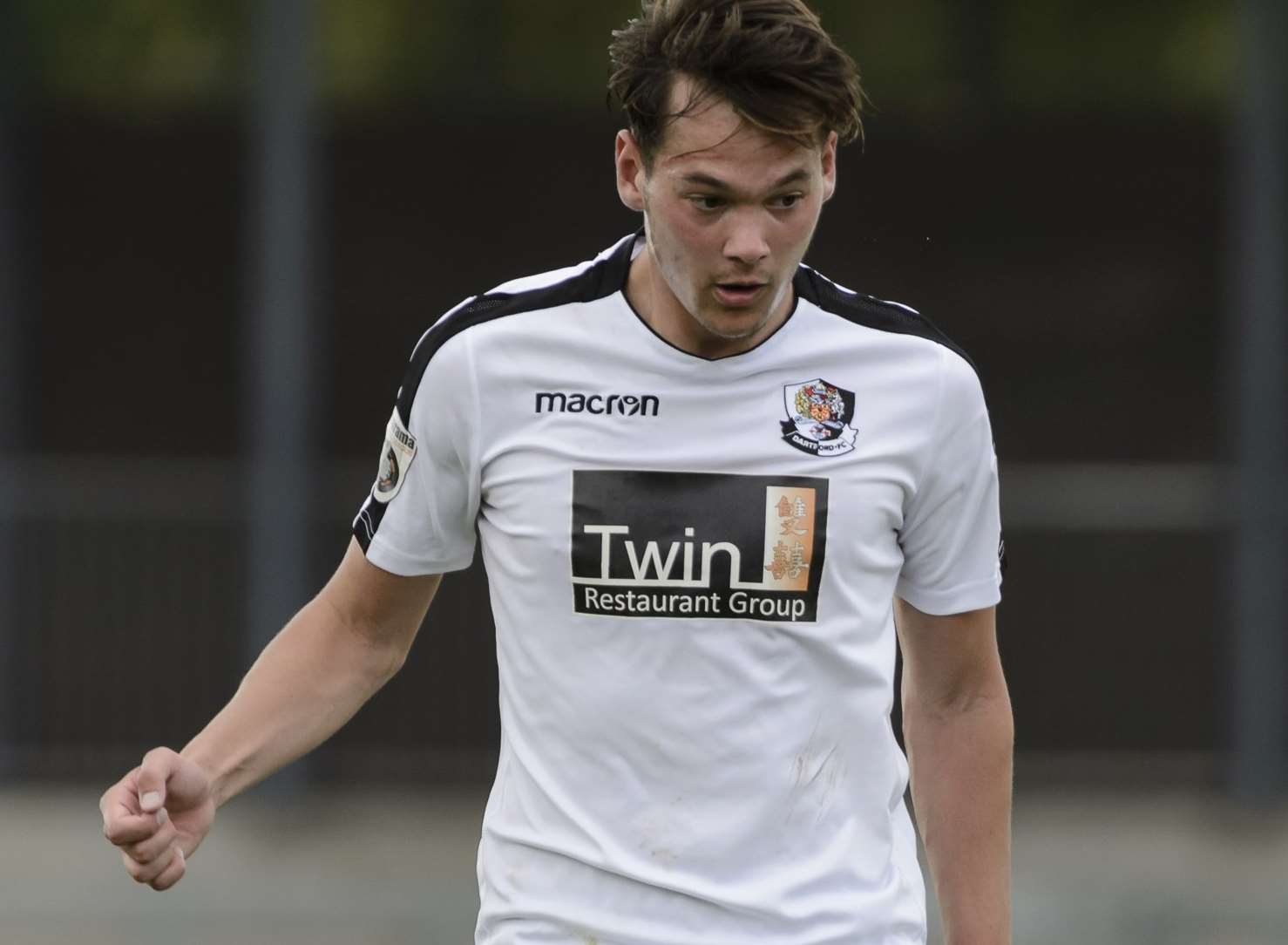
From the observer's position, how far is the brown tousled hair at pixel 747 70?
2738 mm

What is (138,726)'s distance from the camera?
934 cm

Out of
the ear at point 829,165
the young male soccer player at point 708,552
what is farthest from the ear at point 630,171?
the ear at point 829,165

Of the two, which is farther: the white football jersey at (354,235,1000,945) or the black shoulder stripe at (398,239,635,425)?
the black shoulder stripe at (398,239,635,425)

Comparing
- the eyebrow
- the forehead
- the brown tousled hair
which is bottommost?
the eyebrow

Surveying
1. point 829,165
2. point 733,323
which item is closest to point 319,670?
point 733,323

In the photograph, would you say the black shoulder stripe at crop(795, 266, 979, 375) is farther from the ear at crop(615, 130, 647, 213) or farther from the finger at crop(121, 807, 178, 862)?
the finger at crop(121, 807, 178, 862)

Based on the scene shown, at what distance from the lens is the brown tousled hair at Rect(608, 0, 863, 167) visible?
2.74 metres

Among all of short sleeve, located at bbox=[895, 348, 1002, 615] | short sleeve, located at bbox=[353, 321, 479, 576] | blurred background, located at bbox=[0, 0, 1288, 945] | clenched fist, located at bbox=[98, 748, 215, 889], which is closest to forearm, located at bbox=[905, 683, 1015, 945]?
short sleeve, located at bbox=[895, 348, 1002, 615]

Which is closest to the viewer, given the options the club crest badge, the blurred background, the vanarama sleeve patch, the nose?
the nose

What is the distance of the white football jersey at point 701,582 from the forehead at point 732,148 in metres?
0.27

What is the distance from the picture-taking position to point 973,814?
3025mm

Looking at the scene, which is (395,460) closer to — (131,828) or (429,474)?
(429,474)

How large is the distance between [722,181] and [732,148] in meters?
0.04

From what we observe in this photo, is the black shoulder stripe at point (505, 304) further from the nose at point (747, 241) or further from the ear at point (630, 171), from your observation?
the nose at point (747, 241)
